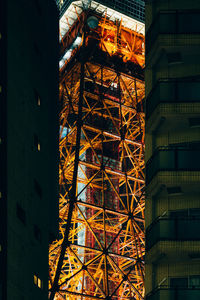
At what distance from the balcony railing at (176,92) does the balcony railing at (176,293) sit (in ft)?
21.9

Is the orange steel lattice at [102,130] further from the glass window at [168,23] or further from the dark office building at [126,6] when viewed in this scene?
the glass window at [168,23]

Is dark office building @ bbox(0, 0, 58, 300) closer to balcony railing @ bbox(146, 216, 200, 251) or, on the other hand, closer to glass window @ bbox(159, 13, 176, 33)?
balcony railing @ bbox(146, 216, 200, 251)

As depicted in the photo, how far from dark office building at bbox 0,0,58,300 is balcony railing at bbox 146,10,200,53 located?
5.58 m

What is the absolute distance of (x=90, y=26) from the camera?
163ft

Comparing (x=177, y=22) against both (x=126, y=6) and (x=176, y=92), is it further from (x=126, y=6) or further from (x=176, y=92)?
(x=126, y=6)

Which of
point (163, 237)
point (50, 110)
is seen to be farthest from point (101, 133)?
point (163, 237)

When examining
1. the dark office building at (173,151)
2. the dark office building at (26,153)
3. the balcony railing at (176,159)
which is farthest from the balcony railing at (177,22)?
the dark office building at (26,153)

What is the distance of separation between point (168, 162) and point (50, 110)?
1030 cm

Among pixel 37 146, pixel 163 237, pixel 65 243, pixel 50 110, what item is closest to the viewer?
pixel 163 237

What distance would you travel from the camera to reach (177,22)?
92.3 ft

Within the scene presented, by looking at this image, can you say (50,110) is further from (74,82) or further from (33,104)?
(74,82)

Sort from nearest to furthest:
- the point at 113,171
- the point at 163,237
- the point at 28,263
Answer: the point at 163,237
the point at 28,263
the point at 113,171

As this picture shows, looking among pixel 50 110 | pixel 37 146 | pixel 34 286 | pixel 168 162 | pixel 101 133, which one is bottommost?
pixel 34 286

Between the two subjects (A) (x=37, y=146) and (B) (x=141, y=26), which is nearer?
(A) (x=37, y=146)
